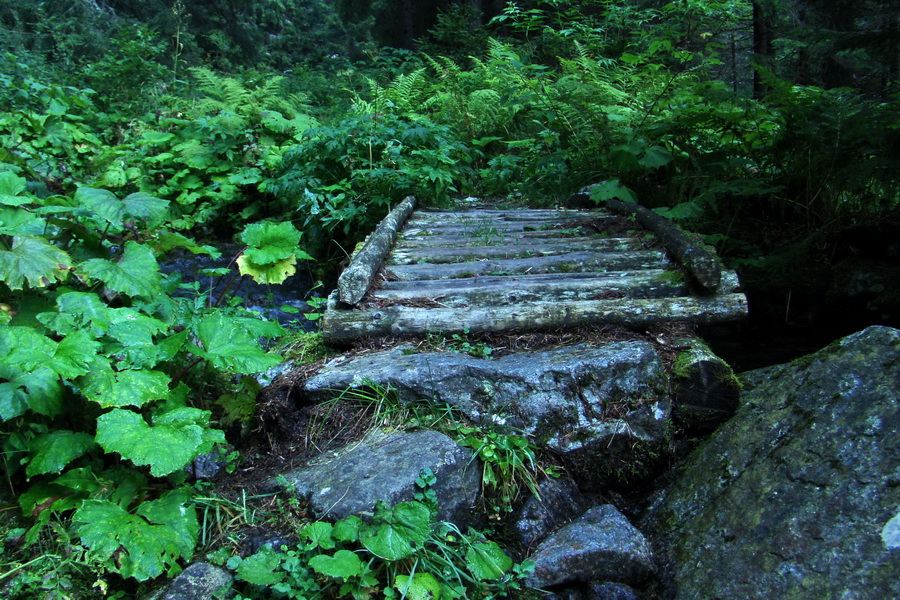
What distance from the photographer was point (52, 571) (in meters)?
1.98

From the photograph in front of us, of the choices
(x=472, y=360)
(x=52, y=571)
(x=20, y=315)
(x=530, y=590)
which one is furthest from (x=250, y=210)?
(x=530, y=590)

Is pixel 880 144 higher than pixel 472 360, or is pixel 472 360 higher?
pixel 880 144

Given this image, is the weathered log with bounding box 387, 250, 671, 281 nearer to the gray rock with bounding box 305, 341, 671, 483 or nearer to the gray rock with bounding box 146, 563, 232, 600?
the gray rock with bounding box 305, 341, 671, 483

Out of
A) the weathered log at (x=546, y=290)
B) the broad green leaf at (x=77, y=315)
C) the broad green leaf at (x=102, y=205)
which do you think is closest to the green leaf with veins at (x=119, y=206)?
the broad green leaf at (x=102, y=205)

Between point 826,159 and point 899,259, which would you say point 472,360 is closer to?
point 826,159

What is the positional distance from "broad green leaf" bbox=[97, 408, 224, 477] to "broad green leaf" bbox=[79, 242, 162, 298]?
0.76 m

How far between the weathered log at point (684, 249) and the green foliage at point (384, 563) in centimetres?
212

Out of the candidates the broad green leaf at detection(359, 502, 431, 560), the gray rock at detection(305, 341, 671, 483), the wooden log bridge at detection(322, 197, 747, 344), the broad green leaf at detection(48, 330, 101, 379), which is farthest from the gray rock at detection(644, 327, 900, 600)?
the broad green leaf at detection(48, 330, 101, 379)

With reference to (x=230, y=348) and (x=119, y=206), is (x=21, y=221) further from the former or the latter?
(x=230, y=348)

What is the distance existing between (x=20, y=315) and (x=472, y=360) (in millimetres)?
2144

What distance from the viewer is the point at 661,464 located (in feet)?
9.12

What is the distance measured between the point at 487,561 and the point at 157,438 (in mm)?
1292

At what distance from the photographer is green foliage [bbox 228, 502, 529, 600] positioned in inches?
78.7

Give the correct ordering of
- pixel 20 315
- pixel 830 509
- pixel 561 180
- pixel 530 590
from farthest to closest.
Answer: pixel 561 180, pixel 20 315, pixel 530 590, pixel 830 509
